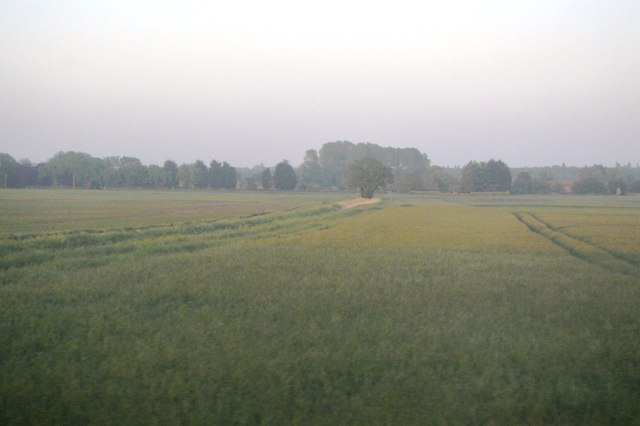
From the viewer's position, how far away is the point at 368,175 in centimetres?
6938

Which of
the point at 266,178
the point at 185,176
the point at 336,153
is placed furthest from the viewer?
the point at 336,153

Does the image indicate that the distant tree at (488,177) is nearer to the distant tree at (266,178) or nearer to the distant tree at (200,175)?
the distant tree at (266,178)

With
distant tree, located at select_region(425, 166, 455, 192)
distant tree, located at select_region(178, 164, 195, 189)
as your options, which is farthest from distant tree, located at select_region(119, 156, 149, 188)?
distant tree, located at select_region(425, 166, 455, 192)

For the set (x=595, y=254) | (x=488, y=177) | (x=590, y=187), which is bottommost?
(x=595, y=254)

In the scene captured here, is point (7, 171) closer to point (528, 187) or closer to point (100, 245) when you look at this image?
point (100, 245)

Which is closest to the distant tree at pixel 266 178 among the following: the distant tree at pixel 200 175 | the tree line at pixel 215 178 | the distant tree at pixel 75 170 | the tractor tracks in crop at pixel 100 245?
the tree line at pixel 215 178

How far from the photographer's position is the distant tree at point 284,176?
97125 millimetres

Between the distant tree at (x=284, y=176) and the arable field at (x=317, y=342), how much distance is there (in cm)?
8362

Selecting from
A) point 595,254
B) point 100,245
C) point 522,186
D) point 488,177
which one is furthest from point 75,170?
point 595,254

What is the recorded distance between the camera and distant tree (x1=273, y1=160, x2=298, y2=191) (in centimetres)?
9712

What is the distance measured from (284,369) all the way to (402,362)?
52.3 inches

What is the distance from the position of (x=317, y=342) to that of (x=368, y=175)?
208ft

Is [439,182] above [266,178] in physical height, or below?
below

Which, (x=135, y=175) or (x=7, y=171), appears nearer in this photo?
(x=7, y=171)
